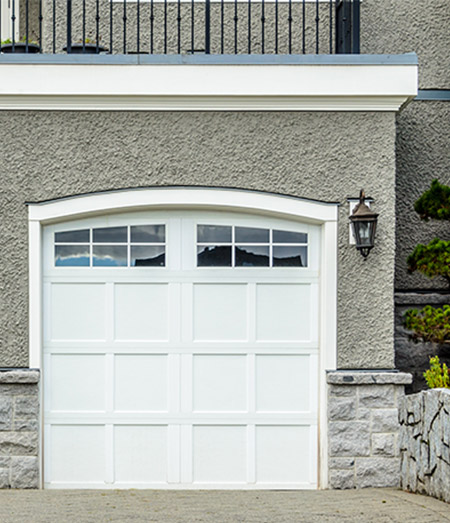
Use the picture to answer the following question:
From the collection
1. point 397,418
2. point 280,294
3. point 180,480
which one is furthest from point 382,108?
point 180,480

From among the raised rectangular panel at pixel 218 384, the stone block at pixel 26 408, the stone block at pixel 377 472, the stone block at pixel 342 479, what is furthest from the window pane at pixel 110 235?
the stone block at pixel 377 472

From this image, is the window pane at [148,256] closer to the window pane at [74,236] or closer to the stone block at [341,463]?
the window pane at [74,236]

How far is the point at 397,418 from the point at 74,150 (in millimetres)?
3720

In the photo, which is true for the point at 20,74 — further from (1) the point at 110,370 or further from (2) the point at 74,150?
(1) the point at 110,370

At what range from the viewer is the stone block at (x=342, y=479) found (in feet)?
23.1

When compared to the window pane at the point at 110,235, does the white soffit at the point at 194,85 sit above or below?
above

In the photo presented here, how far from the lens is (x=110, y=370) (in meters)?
7.20

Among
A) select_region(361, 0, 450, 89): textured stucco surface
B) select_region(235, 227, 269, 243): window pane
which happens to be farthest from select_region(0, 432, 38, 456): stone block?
select_region(361, 0, 450, 89): textured stucco surface

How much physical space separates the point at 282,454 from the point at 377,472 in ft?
2.81

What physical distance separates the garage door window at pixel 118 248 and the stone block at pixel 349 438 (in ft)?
7.15

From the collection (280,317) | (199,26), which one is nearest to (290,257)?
(280,317)

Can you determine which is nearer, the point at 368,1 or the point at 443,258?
the point at 443,258

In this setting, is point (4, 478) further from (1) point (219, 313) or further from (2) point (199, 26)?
(2) point (199, 26)

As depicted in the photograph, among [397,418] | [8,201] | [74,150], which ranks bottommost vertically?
[397,418]
